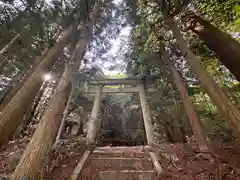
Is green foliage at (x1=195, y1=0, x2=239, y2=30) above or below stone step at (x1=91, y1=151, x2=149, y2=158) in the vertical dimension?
above

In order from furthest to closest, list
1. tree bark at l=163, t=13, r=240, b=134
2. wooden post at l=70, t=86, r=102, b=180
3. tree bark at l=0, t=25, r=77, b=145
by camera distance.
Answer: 1. wooden post at l=70, t=86, r=102, b=180
2. tree bark at l=0, t=25, r=77, b=145
3. tree bark at l=163, t=13, r=240, b=134

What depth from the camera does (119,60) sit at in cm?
1234

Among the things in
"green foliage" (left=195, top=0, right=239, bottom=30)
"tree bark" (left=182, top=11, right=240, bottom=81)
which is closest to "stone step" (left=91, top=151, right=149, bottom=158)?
"tree bark" (left=182, top=11, right=240, bottom=81)

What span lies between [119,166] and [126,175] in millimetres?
1140

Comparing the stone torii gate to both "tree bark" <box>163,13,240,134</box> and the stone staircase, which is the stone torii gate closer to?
the stone staircase

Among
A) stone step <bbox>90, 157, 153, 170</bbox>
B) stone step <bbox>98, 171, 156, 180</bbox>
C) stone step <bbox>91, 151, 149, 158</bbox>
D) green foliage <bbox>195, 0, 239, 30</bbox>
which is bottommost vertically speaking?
stone step <bbox>98, 171, 156, 180</bbox>

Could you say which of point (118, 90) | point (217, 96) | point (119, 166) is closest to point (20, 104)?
point (119, 166)

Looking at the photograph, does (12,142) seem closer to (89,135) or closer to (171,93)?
(89,135)

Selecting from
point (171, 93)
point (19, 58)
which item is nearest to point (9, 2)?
point (19, 58)

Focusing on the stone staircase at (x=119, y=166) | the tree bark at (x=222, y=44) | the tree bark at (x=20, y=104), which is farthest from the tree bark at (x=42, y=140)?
the tree bark at (x=222, y=44)

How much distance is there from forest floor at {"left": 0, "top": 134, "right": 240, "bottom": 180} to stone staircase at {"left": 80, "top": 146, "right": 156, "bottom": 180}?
1.68 ft

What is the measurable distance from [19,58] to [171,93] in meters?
8.75

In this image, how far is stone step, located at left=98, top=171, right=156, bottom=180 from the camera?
5.58 meters

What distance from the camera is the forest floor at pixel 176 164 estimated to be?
4.35 m
